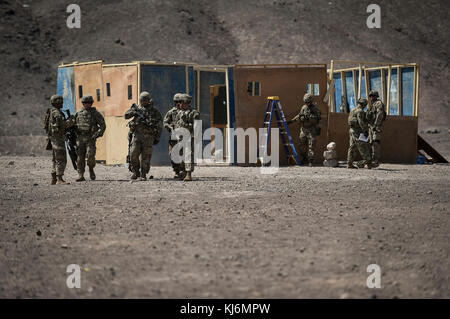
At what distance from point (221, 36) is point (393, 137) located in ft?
91.9

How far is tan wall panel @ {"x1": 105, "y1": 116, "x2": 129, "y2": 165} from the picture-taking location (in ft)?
61.1

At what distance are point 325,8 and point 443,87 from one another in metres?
12.0

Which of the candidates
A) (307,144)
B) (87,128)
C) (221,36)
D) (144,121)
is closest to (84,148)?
(87,128)

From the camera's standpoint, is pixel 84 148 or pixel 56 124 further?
pixel 84 148

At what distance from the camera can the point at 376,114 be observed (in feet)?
54.2

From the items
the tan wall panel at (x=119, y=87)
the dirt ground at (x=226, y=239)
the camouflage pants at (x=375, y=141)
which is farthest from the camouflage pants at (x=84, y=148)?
the camouflage pants at (x=375, y=141)

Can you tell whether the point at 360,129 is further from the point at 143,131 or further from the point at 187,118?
the point at 143,131

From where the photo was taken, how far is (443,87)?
41.4 m

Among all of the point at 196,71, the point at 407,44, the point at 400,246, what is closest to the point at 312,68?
the point at 196,71

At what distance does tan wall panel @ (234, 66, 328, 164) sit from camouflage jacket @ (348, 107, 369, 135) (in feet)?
8.17

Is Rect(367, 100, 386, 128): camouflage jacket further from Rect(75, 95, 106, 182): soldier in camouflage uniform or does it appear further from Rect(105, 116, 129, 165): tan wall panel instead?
Rect(75, 95, 106, 182): soldier in camouflage uniform

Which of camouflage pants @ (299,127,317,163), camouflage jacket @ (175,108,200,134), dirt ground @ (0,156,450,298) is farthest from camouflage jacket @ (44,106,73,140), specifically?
camouflage pants @ (299,127,317,163)

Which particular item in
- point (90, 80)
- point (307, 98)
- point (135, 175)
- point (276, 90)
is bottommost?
point (135, 175)

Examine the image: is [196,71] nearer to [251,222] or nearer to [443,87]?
[251,222]
